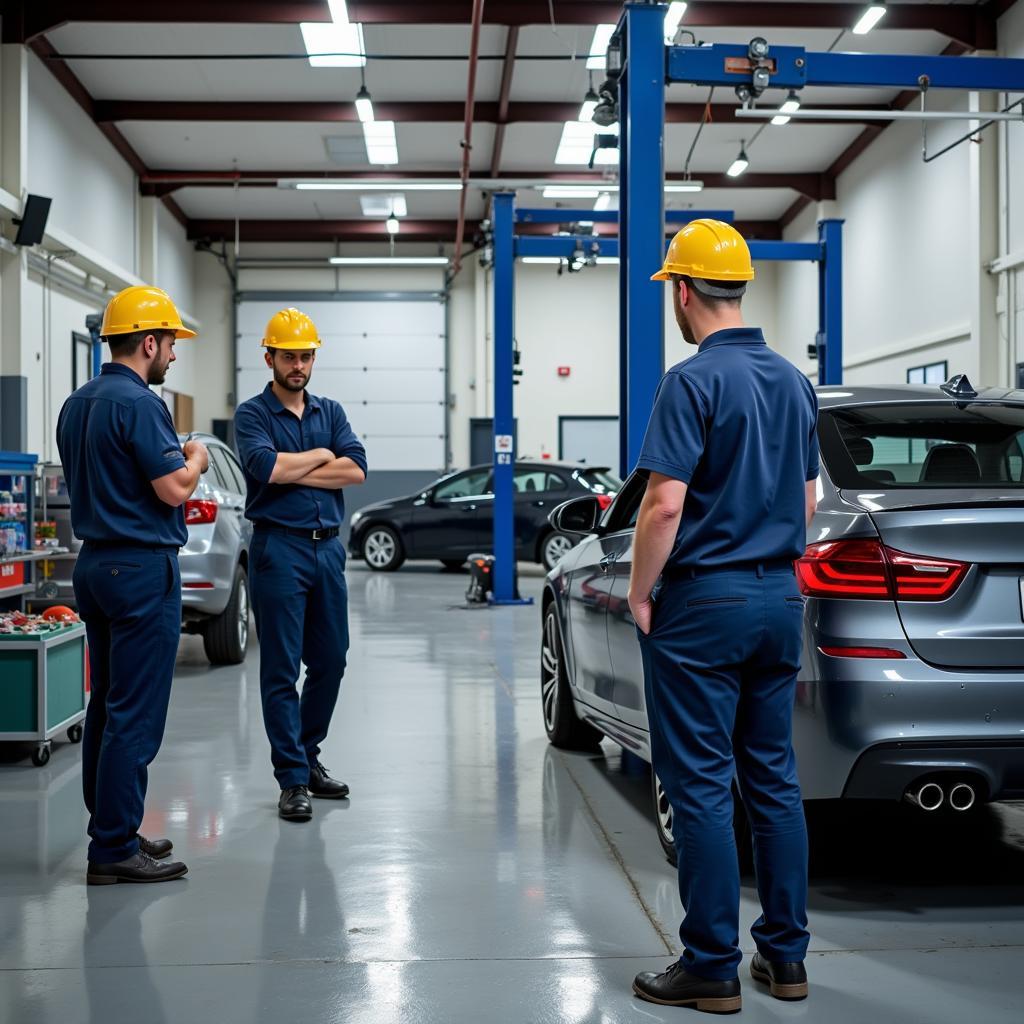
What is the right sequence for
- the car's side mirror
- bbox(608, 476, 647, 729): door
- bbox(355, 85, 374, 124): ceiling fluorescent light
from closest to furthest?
1. bbox(608, 476, 647, 729): door
2. the car's side mirror
3. bbox(355, 85, 374, 124): ceiling fluorescent light

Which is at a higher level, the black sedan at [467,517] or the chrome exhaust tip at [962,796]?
the black sedan at [467,517]

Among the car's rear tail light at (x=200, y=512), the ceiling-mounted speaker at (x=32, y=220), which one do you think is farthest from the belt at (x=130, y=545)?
the ceiling-mounted speaker at (x=32, y=220)

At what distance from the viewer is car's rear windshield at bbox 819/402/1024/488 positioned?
3797 millimetres

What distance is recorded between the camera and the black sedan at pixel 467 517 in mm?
16656

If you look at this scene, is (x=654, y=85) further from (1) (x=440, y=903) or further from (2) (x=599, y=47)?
(2) (x=599, y=47)

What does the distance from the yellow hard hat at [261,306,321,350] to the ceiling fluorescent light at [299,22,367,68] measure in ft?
35.2

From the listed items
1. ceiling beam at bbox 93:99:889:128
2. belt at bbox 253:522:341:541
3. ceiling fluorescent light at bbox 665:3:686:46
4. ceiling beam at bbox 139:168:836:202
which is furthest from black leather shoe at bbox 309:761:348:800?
ceiling beam at bbox 139:168:836:202

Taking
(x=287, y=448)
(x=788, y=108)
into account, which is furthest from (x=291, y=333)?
(x=788, y=108)

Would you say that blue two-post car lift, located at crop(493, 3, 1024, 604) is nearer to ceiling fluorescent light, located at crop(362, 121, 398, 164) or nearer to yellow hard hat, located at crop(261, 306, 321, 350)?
yellow hard hat, located at crop(261, 306, 321, 350)

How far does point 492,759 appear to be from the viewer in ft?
19.1

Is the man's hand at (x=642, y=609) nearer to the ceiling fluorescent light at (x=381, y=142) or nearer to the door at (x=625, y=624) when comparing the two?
the door at (x=625, y=624)

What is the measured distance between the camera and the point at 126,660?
151 inches

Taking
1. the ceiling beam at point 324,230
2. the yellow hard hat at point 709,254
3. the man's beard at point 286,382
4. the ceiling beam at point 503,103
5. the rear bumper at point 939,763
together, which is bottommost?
the rear bumper at point 939,763

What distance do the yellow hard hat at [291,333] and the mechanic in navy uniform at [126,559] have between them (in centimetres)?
84
